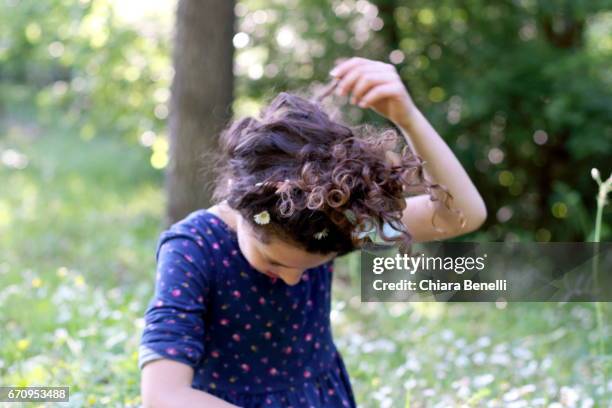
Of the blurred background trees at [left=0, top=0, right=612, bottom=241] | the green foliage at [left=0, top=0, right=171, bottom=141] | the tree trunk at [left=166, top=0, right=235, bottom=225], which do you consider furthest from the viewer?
the green foliage at [left=0, top=0, right=171, bottom=141]

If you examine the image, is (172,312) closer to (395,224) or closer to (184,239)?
(184,239)

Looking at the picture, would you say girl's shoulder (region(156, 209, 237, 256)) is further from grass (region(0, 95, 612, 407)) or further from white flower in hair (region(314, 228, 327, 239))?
grass (region(0, 95, 612, 407))

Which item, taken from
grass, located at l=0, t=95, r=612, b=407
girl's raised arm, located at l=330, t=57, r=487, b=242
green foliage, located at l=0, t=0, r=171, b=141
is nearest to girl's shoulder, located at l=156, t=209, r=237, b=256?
girl's raised arm, located at l=330, t=57, r=487, b=242

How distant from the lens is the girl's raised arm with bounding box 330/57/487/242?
1.70 meters

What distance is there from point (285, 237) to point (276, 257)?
0.11 meters

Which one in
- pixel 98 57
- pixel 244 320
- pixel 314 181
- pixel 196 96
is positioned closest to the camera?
pixel 314 181

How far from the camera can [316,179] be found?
143 cm

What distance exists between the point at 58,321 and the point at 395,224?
1.81 meters

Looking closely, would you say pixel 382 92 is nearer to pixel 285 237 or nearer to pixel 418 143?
pixel 418 143

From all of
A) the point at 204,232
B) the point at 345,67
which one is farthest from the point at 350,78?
the point at 204,232

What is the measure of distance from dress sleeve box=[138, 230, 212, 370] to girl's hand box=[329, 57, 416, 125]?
1.58ft

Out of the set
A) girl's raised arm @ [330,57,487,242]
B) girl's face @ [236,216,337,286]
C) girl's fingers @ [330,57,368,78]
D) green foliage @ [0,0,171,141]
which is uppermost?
green foliage @ [0,0,171,141]

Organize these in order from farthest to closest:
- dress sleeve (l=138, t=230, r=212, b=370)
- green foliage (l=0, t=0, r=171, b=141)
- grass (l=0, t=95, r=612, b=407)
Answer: green foliage (l=0, t=0, r=171, b=141) → grass (l=0, t=95, r=612, b=407) → dress sleeve (l=138, t=230, r=212, b=370)

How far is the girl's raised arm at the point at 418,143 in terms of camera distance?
1.70 meters
